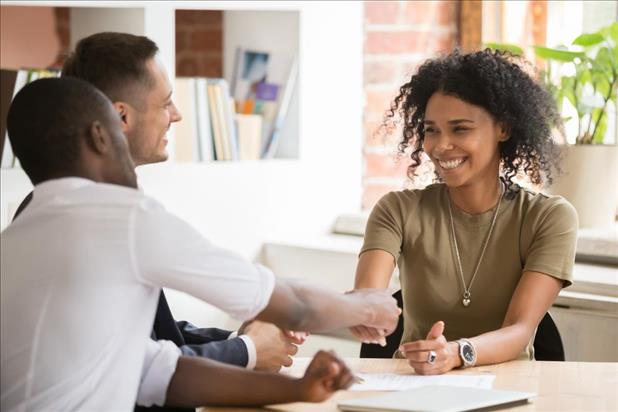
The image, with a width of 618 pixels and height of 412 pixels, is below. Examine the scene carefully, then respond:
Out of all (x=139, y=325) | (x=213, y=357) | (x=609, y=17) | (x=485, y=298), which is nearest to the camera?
(x=139, y=325)

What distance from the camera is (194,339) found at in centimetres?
229

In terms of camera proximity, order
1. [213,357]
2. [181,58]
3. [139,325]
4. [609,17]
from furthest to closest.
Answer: [181,58], [609,17], [213,357], [139,325]

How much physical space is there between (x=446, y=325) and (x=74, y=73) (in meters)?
1.03

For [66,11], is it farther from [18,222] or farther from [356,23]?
[18,222]

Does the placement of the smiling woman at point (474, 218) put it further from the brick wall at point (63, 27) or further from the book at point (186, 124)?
the brick wall at point (63, 27)

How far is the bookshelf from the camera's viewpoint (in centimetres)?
357

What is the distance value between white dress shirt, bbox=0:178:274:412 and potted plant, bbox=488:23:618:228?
191 centimetres

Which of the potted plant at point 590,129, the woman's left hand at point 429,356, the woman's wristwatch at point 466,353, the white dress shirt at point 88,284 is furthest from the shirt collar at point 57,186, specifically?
the potted plant at point 590,129

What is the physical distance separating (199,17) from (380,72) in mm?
782

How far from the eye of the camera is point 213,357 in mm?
1925

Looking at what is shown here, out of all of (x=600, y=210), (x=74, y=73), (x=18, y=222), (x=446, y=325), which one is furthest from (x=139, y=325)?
(x=600, y=210)

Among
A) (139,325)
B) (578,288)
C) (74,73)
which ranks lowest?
(578,288)

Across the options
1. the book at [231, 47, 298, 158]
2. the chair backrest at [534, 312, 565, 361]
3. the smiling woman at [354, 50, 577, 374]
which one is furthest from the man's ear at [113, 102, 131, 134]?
the book at [231, 47, 298, 158]

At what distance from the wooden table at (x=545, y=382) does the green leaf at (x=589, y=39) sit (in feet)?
4.39
